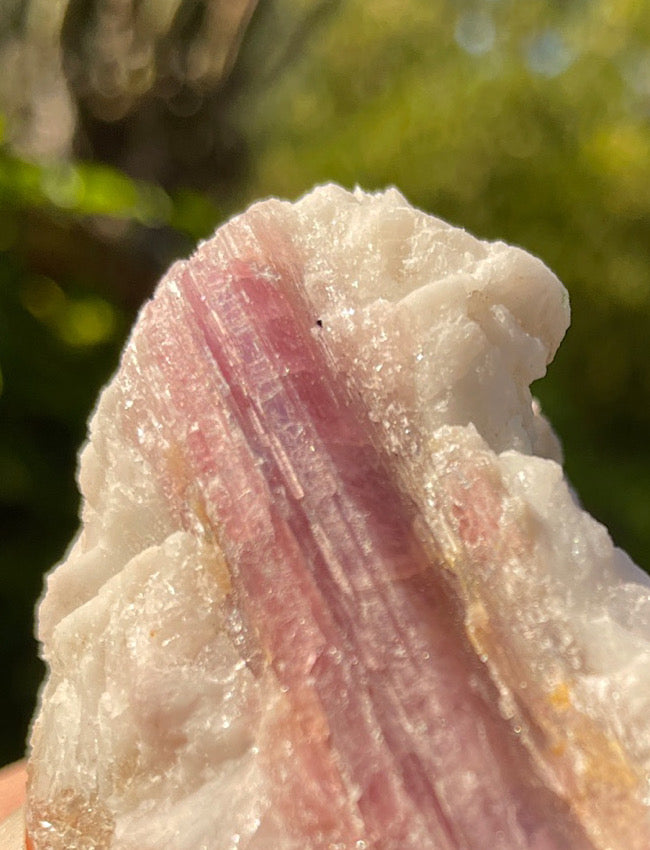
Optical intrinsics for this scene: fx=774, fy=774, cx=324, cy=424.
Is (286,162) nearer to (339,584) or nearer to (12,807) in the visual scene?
(12,807)

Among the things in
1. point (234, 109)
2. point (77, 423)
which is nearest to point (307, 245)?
point (77, 423)

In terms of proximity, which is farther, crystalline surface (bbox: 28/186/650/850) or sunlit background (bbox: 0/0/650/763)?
sunlit background (bbox: 0/0/650/763)

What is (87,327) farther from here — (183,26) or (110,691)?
(183,26)

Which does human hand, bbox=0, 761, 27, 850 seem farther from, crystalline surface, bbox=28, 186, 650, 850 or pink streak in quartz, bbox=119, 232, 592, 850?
pink streak in quartz, bbox=119, 232, 592, 850

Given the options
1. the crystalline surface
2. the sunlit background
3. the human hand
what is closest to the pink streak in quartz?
the crystalline surface

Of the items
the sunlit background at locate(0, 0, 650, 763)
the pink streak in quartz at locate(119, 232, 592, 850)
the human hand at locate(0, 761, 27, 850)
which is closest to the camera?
the pink streak in quartz at locate(119, 232, 592, 850)

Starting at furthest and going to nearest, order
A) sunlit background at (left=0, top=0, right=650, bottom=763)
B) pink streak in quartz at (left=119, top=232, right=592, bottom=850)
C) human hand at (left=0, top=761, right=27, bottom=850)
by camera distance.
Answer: sunlit background at (left=0, top=0, right=650, bottom=763), human hand at (left=0, top=761, right=27, bottom=850), pink streak in quartz at (left=119, top=232, right=592, bottom=850)
